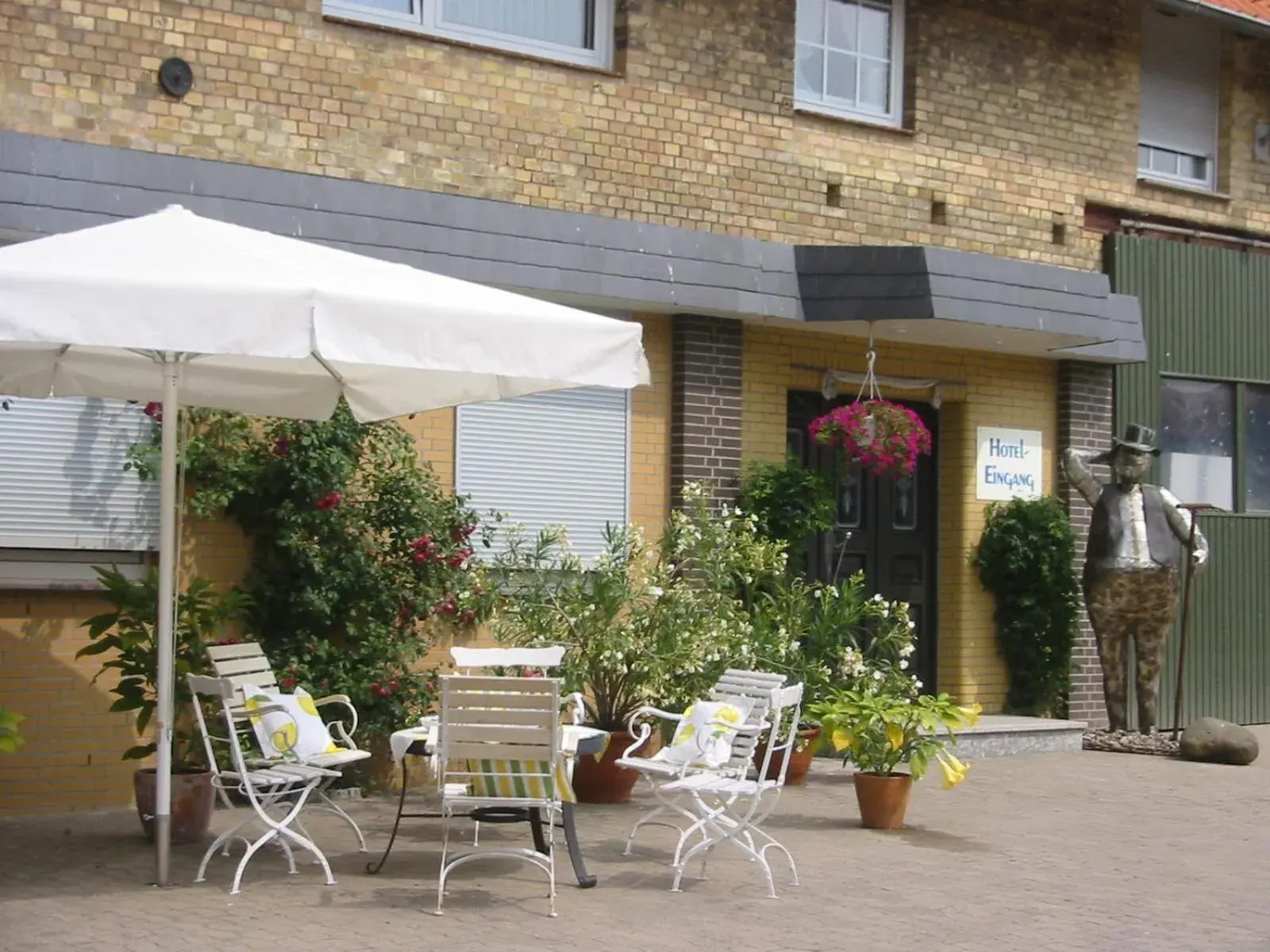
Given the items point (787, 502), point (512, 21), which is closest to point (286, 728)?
point (787, 502)

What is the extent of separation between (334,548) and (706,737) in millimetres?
2895

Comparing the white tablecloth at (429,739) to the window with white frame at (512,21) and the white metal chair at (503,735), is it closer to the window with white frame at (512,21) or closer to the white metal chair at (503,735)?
the white metal chair at (503,735)

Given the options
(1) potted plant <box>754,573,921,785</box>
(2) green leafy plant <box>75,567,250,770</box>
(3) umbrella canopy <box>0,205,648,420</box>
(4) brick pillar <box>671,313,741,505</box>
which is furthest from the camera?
(4) brick pillar <box>671,313,741,505</box>

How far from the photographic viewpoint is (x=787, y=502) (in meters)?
12.5

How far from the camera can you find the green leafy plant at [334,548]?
1020 centimetres

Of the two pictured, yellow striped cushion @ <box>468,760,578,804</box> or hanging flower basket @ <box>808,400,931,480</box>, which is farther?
hanging flower basket @ <box>808,400,931,480</box>

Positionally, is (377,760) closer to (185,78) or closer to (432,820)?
(432,820)

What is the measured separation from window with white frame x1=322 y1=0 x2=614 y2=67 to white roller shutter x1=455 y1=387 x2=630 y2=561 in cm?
228

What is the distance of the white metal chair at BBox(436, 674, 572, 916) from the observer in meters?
7.45

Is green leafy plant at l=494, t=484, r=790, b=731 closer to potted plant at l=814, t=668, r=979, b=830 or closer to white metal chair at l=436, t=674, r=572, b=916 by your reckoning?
potted plant at l=814, t=668, r=979, b=830

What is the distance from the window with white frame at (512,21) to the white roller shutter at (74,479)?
2849 mm

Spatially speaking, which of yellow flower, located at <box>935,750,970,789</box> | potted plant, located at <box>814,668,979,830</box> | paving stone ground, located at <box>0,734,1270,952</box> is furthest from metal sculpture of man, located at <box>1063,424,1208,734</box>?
yellow flower, located at <box>935,750,970,789</box>

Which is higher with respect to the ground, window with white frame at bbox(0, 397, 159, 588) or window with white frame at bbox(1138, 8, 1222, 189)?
window with white frame at bbox(1138, 8, 1222, 189)

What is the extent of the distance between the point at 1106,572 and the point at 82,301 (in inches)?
353
